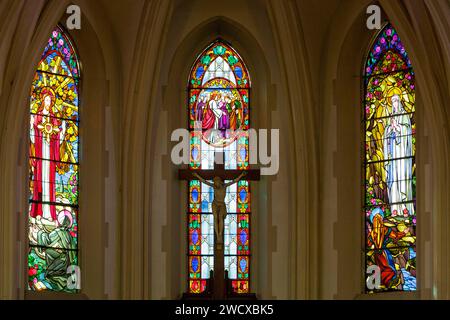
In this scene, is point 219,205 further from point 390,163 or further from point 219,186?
point 390,163

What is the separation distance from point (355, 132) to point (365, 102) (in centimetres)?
50

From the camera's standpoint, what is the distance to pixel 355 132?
20391mm

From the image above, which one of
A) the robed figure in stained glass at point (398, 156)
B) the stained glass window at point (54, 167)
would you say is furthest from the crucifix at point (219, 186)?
the robed figure in stained glass at point (398, 156)

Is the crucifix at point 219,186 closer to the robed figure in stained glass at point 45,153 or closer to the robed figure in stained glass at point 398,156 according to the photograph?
the robed figure in stained glass at point 45,153

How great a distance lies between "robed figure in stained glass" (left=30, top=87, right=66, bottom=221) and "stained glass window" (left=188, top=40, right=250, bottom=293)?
2.23 meters

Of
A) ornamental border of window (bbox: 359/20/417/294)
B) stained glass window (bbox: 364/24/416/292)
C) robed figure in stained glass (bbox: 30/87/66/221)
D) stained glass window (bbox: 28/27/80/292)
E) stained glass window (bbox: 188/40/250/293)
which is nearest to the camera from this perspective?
stained glass window (bbox: 364/24/416/292)

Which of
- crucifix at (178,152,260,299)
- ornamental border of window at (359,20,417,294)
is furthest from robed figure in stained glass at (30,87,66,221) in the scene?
ornamental border of window at (359,20,417,294)

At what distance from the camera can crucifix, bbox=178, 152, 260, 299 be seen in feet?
64.4

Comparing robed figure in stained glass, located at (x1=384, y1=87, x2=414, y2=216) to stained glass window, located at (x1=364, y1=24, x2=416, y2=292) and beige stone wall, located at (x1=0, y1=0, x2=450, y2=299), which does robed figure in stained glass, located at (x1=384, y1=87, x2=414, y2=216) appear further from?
beige stone wall, located at (x1=0, y1=0, x2=450, y2=299)

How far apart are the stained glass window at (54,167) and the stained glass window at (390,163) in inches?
175

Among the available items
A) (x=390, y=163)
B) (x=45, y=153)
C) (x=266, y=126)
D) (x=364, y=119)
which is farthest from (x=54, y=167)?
(x=390, y=163)

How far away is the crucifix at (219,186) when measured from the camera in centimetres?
1964

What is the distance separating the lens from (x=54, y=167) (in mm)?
20203

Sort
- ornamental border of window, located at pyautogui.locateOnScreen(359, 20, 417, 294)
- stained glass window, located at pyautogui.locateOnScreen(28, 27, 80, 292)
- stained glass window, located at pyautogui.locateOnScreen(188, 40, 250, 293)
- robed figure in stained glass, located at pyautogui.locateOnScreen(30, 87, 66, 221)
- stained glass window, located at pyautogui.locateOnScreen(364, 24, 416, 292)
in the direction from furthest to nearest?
1. stained glass window, located at pyautogui.locateOnScreen(188, 40, 250, 293)
2. ornamental border of window, located at pyautogui.locateOnScreen(359, 20, 417, 294)
3. robed figure in stained glass, located at pyautogui.locateOnScreen(30, 87, 66, 221)
4. stained glass window, located at pyautogui.locateOnScreen(28, 27, 80, 292)
5. stained glass window, located at pyautogui.locateOnScreen(364, 24, 416, 292)
